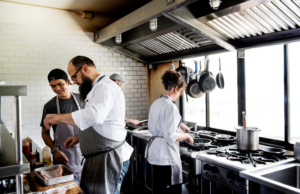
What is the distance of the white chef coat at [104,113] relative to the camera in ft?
5.78

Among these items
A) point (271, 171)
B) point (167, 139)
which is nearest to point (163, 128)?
point (167, 139)

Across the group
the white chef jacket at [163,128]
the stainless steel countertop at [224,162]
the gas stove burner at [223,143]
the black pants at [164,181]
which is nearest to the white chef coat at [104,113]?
the white chef jacket at [163,128]

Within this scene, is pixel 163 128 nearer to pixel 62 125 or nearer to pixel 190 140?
pixel 190 140

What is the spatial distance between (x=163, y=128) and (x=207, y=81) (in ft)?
4.09

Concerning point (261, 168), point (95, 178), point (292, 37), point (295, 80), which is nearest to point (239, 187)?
point (261, 168)

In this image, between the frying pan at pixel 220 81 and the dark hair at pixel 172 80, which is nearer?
the dark hair at pixel 172 80

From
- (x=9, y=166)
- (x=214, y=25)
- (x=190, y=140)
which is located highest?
(x=214, y=25)

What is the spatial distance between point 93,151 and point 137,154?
1.95 m

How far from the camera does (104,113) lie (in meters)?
1.85

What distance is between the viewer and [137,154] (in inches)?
157

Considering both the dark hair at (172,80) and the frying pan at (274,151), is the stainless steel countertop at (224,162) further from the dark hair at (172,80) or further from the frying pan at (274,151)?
the dark hair at (172,80)

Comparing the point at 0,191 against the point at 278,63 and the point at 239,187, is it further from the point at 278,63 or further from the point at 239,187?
the point at 278,63

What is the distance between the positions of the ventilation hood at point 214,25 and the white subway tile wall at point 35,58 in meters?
0.80

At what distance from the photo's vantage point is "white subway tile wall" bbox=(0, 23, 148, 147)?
3984 mm
